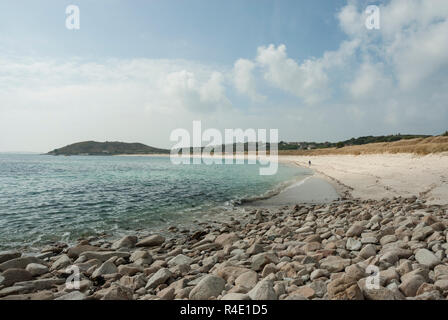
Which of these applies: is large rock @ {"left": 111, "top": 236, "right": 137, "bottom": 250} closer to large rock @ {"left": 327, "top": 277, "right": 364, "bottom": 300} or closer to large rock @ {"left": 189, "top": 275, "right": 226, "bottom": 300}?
large rock @ {"left": 189, "top": 275, "right": 226, "bottom": 300}

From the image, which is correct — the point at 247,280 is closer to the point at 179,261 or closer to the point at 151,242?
the point at 179,261

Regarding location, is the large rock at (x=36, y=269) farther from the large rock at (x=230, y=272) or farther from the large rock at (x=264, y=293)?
the large rock at (x=264, y=293)

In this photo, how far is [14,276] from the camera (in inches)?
205

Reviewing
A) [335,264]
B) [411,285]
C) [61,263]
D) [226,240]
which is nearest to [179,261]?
[226,240]

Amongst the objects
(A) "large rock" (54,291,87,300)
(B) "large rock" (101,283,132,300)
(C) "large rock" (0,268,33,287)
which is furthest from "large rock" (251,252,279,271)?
(C) "large rock" (0,268,33,287)

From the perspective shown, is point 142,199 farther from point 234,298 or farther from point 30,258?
point 234,298

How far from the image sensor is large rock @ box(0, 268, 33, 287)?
505 centimetres

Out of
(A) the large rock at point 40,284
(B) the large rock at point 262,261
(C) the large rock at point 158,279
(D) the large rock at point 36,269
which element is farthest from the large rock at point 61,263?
(B) the large rock at point 262,261

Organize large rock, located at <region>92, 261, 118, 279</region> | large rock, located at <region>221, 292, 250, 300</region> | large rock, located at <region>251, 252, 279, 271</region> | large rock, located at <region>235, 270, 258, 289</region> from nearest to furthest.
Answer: large rock, located at <region>221, 292, 250, 300</region>
large rock, located at <region>235, 270, 258, 289</region>
large rock, located at <region>251, 252, 279, 271</region>
large rock, located at <region>92, 261, 118, 279</region>

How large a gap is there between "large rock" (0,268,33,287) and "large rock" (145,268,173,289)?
9.94ft

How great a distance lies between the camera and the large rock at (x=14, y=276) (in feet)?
16.6

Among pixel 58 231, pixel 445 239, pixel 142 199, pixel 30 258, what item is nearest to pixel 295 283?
pixel 445 239
